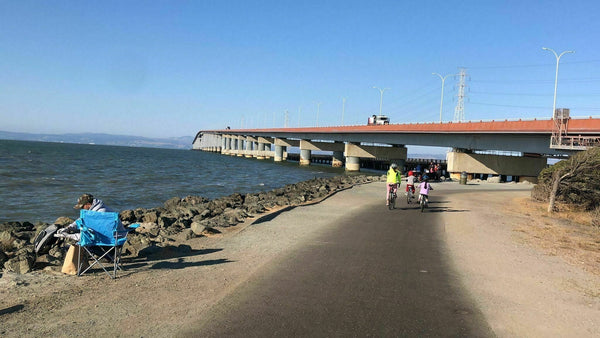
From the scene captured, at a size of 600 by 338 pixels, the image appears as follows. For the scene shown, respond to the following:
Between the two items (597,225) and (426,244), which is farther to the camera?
(597,225)

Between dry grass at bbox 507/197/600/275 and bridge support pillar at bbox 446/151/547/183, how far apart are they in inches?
1148

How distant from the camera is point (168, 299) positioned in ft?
20.3

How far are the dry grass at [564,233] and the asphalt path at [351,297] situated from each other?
10.3ft

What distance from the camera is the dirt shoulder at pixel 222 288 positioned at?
17.8ft

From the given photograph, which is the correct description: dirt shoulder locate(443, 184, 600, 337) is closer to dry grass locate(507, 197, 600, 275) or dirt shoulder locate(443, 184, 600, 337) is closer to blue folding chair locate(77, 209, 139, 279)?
dry grass locate(507, 197, 600, 275)

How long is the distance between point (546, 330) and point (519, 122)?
36.9 m

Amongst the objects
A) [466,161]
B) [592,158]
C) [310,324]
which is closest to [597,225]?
[592,158]

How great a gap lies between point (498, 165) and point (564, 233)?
3696 centimetres

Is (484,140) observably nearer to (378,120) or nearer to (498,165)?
(498,165)

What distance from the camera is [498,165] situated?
1870 inches

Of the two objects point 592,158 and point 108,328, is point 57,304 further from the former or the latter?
point 592,158

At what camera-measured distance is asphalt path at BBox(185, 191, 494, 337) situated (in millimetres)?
5324

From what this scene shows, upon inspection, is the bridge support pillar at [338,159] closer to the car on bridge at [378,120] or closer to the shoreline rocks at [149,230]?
the car on bridge at [378,120]

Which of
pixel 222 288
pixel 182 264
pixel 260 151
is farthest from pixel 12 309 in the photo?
pixel 260 151
